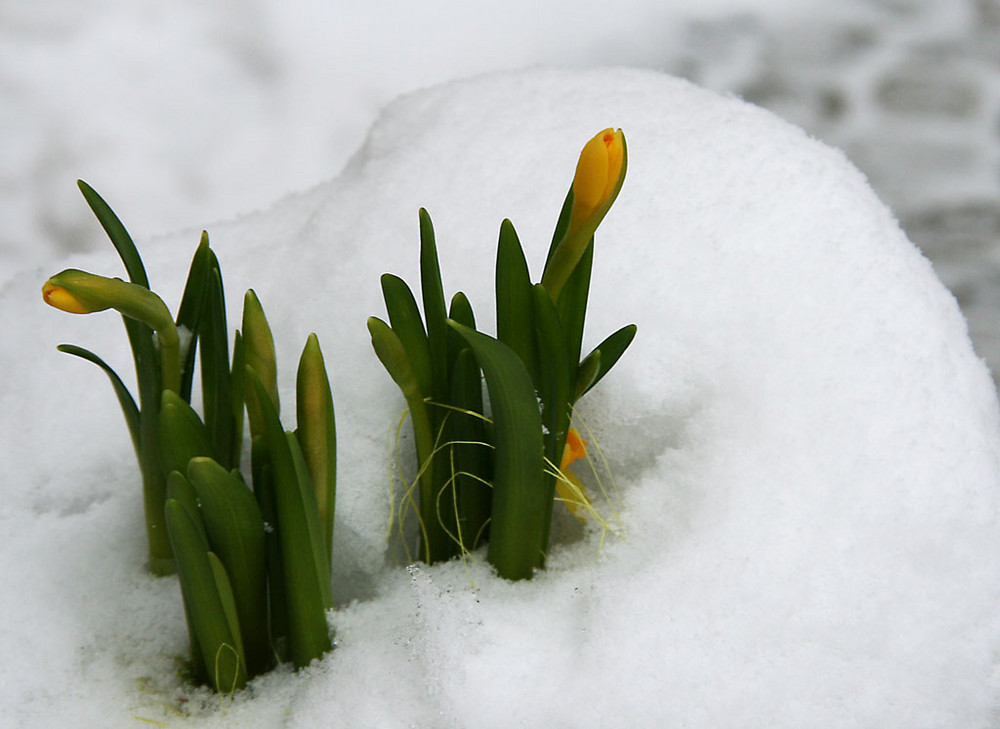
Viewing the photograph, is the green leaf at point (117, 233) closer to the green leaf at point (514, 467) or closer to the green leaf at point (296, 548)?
the green leaf at point (296, 548)

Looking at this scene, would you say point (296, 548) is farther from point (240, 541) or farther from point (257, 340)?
point (257, 340)

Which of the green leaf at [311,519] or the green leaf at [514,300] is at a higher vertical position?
the green leaf at [514,300]

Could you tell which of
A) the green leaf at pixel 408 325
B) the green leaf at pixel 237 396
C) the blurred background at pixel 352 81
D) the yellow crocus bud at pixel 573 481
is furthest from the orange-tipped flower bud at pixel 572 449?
the blurred background at pixel 352 81

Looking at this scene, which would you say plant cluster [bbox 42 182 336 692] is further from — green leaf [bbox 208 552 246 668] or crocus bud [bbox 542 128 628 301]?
crocus bud [bbox 542 128 628 301]

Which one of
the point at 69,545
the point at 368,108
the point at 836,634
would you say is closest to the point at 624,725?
the point at 836,634

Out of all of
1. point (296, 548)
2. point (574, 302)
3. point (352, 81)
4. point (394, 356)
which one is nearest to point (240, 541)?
point (296, 548)

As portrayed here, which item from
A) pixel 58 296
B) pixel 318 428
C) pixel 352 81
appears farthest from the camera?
pixel 352 81
